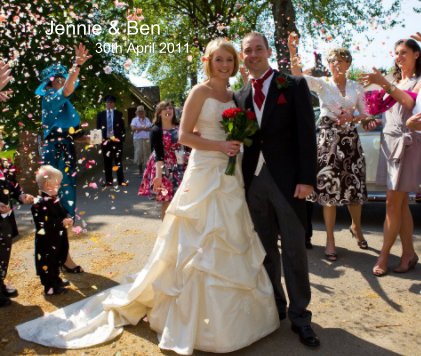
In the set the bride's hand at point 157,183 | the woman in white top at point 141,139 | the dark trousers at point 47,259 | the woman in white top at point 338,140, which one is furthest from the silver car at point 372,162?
the woman in white top at point 141,139

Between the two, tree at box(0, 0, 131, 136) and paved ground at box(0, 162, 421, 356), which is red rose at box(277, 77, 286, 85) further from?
tree at box(0, 0, 131, 136)

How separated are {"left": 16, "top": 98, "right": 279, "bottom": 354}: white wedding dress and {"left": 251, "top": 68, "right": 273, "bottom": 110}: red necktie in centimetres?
29

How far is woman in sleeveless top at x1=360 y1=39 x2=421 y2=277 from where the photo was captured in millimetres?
4395

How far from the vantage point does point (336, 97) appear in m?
5.09

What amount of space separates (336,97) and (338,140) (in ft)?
1.72

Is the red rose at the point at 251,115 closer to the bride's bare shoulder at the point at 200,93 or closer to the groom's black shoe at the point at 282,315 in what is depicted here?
the bride's bare shoulder at the point at 200,93

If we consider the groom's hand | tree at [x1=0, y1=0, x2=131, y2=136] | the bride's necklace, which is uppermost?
tree at [x1=0, y1=0, x2=131, y2=136]

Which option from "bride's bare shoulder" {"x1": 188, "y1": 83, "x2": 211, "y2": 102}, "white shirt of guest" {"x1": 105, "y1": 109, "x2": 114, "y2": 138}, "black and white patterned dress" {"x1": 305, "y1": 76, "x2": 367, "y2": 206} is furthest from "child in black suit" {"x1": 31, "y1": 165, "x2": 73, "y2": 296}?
"white shirt of guest" {"x1": 105, "y1": 109, "x2": 114, "y2": 138}

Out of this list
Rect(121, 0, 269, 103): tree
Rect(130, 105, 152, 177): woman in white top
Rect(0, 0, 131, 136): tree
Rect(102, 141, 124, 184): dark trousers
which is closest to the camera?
Rect(102, 141, 124, 184): dark trousers

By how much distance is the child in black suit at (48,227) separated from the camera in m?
4.52

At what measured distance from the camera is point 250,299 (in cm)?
328

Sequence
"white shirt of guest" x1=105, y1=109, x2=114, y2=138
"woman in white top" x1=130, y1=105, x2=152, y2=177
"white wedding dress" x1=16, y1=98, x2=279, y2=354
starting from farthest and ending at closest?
"woman in white top" x1=130, y1=105, x2=152, y2=177
"white shirt of guest" x1=105, y1=109, x2=114, y2=138
"white wedding dress" x1=16, y1=98, x2=279, y2=354

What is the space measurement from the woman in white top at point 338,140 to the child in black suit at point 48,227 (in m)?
3.12

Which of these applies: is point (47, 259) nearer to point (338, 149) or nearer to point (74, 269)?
point (74, 269)
